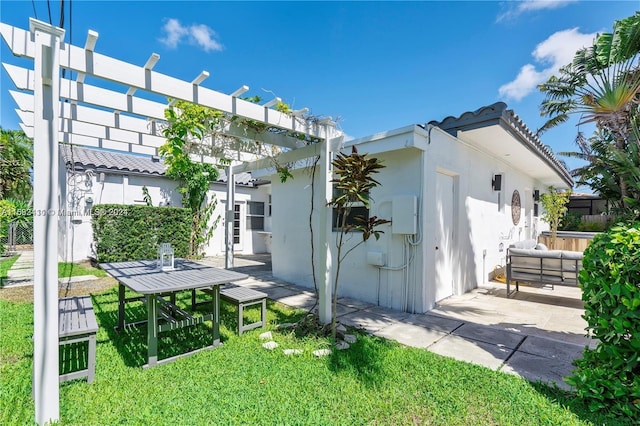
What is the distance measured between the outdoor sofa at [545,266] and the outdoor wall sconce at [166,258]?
22.0 ft

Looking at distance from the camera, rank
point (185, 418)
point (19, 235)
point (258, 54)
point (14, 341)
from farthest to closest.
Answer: point (19, 235) → point (258, 54) → point (14, 341) → point (185, 418)

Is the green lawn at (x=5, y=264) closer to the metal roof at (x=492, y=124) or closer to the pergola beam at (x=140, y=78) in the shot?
the pergola beam at (x=140, y=78)

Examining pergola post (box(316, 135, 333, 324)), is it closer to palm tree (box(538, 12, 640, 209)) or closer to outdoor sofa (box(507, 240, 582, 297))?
palm tree (box(538, 12, 640, 209))

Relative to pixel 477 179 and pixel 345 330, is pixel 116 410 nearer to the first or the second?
pixel 345 330

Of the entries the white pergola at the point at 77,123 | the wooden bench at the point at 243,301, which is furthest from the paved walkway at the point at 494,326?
the wooden bench at the point at 243,301

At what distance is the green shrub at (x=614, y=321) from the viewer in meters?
2.41

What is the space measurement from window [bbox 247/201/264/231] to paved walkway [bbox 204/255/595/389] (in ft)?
25.5

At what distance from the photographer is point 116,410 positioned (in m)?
2.53

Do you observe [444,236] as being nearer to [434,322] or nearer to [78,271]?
[434,322]

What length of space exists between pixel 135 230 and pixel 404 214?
905 cm

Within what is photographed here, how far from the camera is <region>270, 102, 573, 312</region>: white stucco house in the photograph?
5305mm

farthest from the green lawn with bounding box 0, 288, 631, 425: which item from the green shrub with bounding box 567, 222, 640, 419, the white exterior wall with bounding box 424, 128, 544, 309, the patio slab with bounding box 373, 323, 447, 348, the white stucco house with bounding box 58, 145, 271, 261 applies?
the white stucco house with bounding box 58, 145, 271, 261

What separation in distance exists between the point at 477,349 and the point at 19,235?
18.7 metres

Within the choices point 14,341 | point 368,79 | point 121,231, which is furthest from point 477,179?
point 121,231
